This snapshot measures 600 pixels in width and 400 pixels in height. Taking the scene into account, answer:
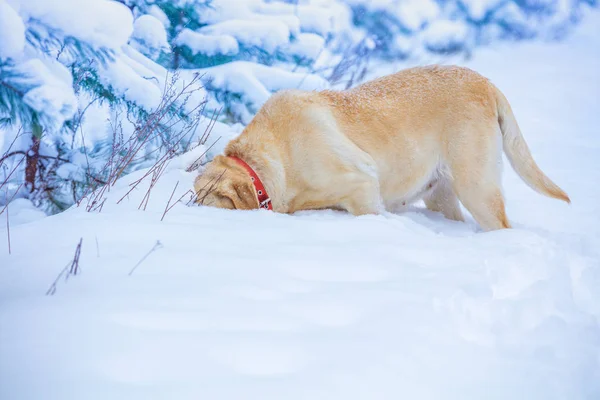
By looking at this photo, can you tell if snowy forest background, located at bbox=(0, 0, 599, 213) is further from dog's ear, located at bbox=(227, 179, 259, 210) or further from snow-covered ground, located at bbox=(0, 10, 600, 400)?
snow-covered ground, located at bbox=(0, 10, 600, 400)

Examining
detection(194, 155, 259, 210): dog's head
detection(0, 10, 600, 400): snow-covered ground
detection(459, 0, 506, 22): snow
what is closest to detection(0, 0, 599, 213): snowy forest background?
detection(194, 155, 259, 210): dog's head

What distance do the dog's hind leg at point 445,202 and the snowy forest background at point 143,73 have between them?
1913mm

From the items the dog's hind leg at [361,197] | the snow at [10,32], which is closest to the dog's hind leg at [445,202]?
the dog's hind leg at [361,197]

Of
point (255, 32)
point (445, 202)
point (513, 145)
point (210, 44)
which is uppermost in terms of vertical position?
point (255, 32)

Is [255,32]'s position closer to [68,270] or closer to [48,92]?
[48,92]

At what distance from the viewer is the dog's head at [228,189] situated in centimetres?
279

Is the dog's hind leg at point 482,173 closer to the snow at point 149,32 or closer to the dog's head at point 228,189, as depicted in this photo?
the dog's head at point 228,189

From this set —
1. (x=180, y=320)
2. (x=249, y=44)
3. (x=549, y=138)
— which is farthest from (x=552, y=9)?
(x=180, y=320)

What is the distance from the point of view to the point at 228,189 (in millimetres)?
2793

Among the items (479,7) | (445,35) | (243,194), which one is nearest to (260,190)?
(243,194)

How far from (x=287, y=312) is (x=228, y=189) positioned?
1.56m

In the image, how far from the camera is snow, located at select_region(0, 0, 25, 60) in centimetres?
311

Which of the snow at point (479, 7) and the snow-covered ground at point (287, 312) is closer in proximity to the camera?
the snow-covered ground at point (287, 312)

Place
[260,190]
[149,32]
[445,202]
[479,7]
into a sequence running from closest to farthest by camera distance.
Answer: [260,190]
[445,202]
[149,32]
[479,7]
